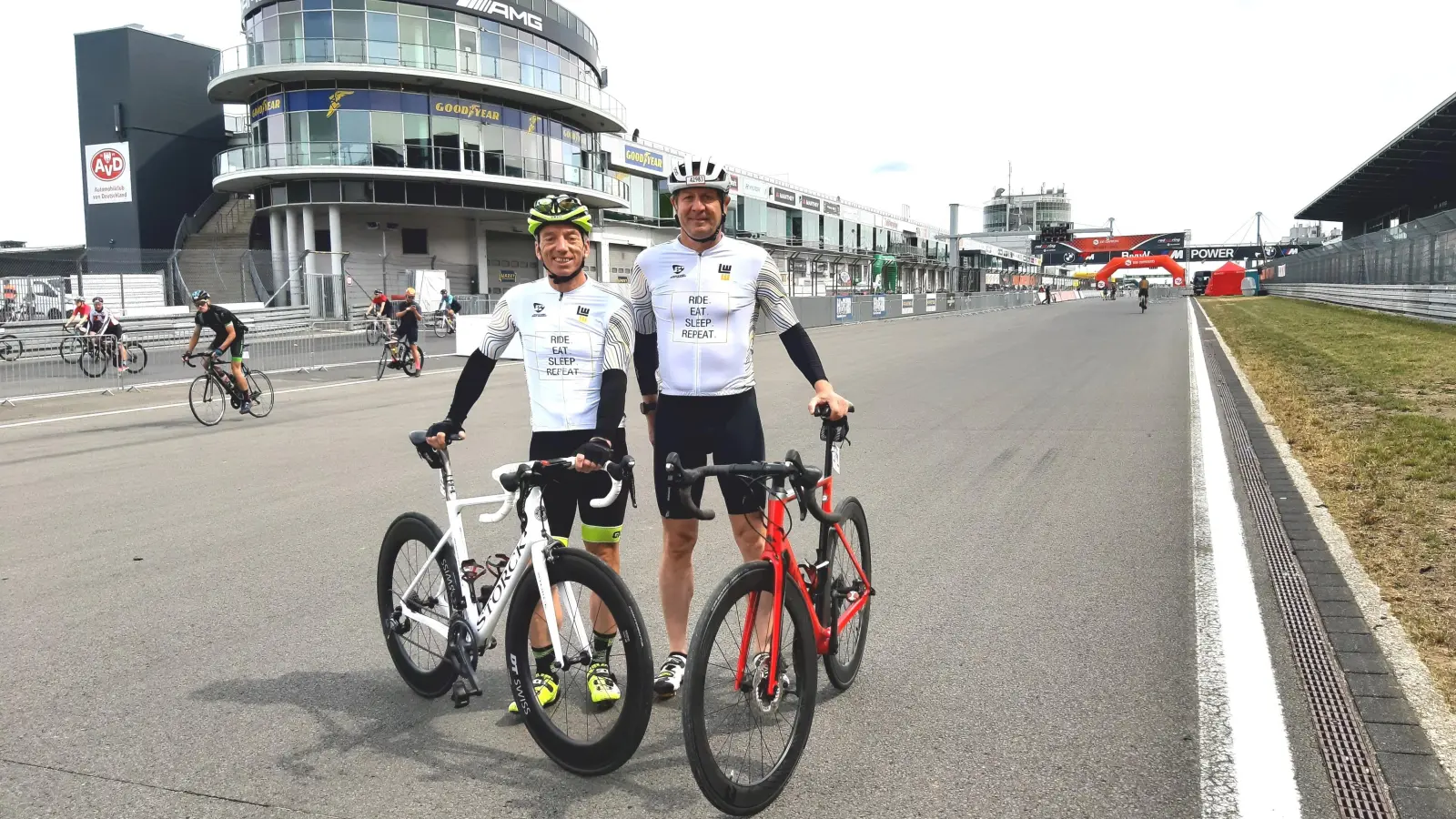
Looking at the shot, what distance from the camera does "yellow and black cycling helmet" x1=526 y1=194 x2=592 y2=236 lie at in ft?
11.9

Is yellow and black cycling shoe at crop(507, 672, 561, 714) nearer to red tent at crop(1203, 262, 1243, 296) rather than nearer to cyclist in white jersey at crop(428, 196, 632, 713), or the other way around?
cyclist in white jersey at crop(428, 196, 632, 713)

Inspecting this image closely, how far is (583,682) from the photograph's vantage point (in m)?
3.19

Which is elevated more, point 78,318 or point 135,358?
point 78,318

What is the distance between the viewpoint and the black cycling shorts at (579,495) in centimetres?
372

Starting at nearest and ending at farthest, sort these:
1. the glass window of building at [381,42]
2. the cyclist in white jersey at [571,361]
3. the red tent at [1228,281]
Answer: the cyclist in white jersey at [571,361] → the glass window of building at [381,42] → the red tent at [1228,281]

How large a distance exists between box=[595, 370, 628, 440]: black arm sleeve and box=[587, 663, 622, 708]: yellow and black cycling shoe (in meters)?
0.85

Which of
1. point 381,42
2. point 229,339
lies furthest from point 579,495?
point 381,42

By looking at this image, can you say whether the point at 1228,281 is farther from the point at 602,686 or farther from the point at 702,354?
the point at 602,686

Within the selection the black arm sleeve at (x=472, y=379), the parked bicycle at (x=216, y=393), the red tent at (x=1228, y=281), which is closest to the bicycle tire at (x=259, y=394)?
the parked bicycle at (x=216, y=393)

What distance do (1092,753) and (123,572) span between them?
5128 mm

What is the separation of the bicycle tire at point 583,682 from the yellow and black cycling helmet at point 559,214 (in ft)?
4.08

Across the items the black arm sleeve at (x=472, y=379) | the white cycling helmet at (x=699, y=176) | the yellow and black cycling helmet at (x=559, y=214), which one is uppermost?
the white cycling helmet at (x=699, y=176)

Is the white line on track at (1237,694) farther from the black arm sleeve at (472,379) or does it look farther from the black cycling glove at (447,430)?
the black arm sleeve at (472,379)

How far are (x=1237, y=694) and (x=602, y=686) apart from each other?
233 cm
